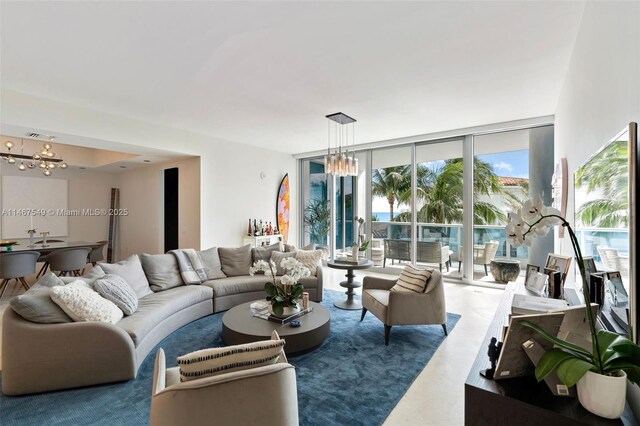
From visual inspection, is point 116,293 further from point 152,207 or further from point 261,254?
point 152,207

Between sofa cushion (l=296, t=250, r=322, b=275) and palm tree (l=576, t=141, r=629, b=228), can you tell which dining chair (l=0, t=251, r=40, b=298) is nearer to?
sofa cushion (l=296, t=250, r=322, b=275)

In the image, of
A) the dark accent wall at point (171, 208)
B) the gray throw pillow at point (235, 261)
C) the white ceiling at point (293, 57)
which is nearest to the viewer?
the white ceiling at point (293, 57)

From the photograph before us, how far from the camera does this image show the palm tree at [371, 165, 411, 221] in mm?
6426

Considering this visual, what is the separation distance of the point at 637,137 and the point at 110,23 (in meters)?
3.25

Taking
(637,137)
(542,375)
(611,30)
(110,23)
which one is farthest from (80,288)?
(611,30)

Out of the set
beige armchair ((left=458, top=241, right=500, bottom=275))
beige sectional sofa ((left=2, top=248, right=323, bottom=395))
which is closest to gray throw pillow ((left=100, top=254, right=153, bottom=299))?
beige sectional sofa ((left=2, top=248, right=323, bottom=395))

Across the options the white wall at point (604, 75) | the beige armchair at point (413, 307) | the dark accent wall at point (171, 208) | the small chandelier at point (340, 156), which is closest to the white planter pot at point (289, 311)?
the beige armchair at point (413, 307)

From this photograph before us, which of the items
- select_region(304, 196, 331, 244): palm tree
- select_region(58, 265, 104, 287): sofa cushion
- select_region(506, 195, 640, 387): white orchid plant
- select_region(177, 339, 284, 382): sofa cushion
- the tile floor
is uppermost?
select_region(304, 196, 331, 244): palm tree

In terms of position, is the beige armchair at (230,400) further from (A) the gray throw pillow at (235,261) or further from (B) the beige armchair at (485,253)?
(B) the beige armchair at (485,253)

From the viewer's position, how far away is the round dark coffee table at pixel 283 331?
9.00 ft

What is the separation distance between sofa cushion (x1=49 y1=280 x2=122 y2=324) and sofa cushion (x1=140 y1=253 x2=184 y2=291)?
1168mm

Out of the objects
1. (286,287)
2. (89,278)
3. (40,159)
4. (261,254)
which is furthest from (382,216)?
(40,159)

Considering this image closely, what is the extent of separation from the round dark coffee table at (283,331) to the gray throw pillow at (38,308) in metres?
1.27

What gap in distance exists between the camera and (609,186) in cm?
149
